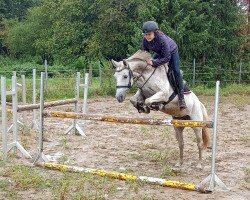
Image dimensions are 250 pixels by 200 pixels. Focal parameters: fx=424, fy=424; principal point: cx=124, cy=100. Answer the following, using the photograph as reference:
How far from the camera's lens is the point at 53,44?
3244 centimetres

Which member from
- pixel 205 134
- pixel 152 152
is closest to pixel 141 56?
pixel 205 134

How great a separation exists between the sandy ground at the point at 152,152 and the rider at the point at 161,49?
121cm

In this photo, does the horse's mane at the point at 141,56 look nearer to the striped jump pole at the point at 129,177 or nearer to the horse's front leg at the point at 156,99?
the horse's front leg at the point at 156,99

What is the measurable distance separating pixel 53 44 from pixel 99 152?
2542 cm

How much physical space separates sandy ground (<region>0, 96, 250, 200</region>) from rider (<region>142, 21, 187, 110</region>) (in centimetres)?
121

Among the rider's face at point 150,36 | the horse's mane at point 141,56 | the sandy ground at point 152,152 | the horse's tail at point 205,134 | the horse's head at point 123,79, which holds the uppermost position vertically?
the rider's face at point 150,36

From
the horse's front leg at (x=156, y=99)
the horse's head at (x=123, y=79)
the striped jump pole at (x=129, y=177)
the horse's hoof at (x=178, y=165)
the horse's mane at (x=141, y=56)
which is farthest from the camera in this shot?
the horse's hoof at (x=178, y=165)

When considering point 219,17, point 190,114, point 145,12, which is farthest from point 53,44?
point 190,114

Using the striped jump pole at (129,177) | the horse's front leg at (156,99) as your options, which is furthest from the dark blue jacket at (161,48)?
the striped jump pole at (129,177)

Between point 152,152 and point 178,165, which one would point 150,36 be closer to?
point 178,165

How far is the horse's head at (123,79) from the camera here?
5.76 m

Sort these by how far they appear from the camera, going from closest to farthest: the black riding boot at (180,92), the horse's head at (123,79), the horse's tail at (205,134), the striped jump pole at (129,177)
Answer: the striped jump pole at (129,177)
the horse's head at (123,79)
the black riding boot at (180,92)
the horse's tail at (205,134)

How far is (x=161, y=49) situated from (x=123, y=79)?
0.83 m

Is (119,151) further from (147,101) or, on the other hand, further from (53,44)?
(53,44)
